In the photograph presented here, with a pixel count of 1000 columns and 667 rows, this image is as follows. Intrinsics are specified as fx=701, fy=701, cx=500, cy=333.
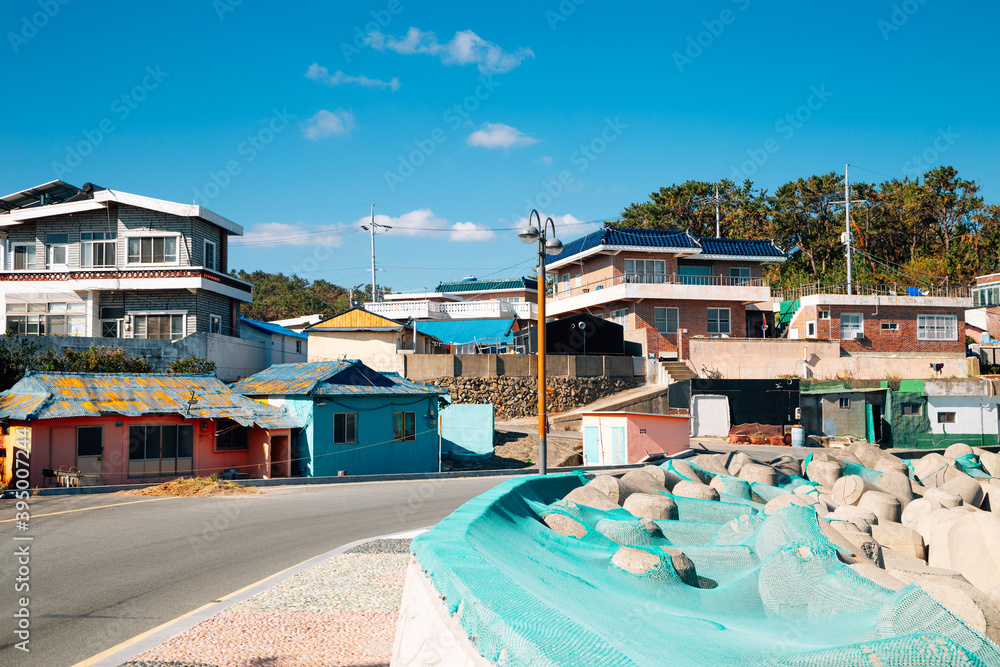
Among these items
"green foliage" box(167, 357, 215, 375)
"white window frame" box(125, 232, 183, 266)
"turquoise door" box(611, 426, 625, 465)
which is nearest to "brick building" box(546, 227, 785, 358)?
"turquoise door" box(611, 426, 625, 465)

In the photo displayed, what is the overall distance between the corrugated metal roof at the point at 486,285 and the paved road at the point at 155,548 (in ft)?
143

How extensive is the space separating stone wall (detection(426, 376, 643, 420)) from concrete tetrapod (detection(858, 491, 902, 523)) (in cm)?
2495

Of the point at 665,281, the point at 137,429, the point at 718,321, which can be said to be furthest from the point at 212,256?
the point at 718,321

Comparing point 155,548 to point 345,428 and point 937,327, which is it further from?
point 937,327

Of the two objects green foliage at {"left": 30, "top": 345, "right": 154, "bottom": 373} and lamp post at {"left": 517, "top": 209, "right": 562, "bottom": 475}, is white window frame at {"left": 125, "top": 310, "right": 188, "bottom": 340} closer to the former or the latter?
green foliage at {"left": 30, "top": 345, "right": 154, "bottom": 373}

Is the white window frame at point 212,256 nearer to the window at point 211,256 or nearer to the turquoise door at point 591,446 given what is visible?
the window at point 211,256

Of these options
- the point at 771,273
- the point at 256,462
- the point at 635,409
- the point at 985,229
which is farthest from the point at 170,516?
the point at 985,229

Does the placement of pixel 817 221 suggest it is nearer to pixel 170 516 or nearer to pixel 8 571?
pixel 170 516

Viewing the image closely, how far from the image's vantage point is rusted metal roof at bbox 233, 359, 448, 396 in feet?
79.8

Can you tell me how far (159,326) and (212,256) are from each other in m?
4.30

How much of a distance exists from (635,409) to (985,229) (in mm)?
41273

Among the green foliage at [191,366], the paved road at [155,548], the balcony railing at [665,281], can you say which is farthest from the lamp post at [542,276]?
the balcony railing at [665,281]

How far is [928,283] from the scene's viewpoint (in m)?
51.8

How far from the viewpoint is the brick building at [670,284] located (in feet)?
143
